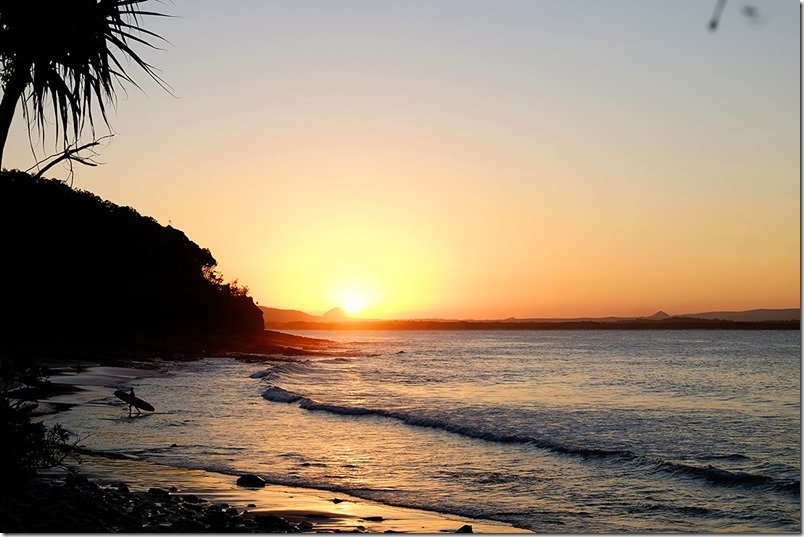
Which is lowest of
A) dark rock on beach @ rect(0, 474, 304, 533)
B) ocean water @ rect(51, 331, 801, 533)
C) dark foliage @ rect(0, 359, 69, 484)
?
ocean water @ rect(51, 331, 801, 533)

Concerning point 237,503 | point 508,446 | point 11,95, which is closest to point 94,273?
point 508,446

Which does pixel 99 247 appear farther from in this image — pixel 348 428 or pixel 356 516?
pixel 356 516

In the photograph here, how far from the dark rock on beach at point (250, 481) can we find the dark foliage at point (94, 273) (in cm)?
2676

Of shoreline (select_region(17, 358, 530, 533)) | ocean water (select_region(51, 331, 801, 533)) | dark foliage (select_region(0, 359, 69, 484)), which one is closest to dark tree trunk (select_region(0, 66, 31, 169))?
dark foliage (select_region(0, 359, 69, 484))

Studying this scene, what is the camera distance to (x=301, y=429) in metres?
24.4

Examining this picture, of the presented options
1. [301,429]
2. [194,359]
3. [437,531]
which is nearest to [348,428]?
[301,429]

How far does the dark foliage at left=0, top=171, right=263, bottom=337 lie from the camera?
5219 centimetres

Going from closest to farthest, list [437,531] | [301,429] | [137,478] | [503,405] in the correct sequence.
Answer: [437,531]
[137,478]
[301,429]
[503,405]

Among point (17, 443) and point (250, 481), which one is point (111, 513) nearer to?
point (17, 443)

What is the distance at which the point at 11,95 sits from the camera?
8.10 metres

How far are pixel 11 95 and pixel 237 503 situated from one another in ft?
23.8

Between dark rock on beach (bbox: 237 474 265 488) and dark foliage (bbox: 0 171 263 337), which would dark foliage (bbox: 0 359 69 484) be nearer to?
dark rock on beach (bbox: 237 474 265 488)

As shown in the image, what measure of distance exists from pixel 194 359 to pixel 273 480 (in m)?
50.5

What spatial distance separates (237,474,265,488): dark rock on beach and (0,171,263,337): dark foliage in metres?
26.8
